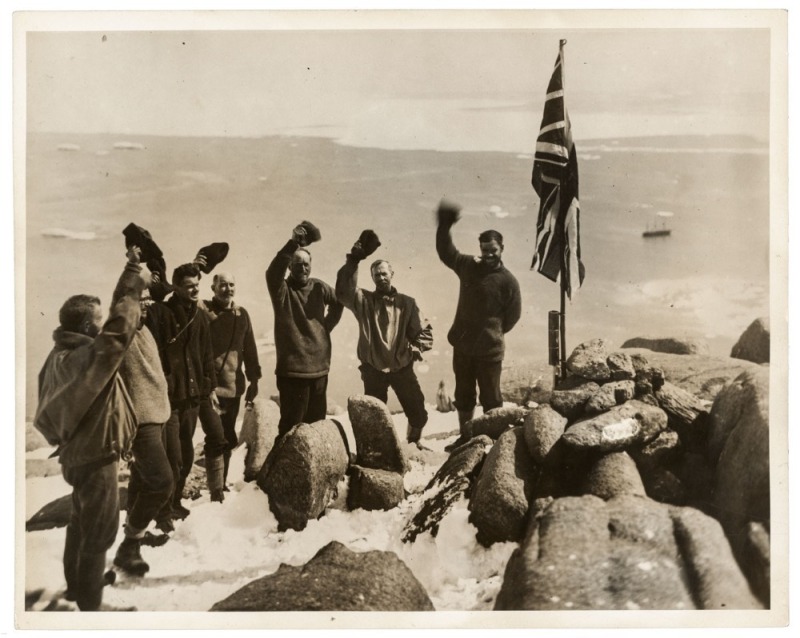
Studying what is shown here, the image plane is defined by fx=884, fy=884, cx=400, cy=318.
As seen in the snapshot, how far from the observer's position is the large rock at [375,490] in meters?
6.12

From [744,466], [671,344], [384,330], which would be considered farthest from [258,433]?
[744,466]

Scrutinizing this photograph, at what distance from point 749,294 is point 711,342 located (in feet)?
1.38

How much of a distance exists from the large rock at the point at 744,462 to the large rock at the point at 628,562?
1.09 feet

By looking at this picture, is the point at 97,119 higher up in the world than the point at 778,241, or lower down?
higher up

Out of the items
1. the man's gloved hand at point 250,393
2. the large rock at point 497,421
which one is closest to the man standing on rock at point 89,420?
the man's gloved hand at point 250,393

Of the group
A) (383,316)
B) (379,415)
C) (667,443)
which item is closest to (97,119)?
(383,316)

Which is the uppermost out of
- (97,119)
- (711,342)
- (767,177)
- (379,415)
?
(97,119)

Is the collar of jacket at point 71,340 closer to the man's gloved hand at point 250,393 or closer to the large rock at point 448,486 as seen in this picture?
the man's gloved hand at point 250,393

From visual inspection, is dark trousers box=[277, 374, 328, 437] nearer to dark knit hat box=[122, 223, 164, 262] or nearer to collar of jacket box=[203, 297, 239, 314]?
collar of jacket box=[203, 297, 239, 314]

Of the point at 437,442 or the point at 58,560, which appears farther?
the point at 437,442

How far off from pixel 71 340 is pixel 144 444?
0.83m

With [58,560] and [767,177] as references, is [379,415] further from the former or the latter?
[767,177]

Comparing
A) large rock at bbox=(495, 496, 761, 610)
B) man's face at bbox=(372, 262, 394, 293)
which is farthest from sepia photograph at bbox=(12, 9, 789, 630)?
large rock at bbox=(495, 496, 761, 610)

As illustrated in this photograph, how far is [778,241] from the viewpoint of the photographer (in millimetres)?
6121
